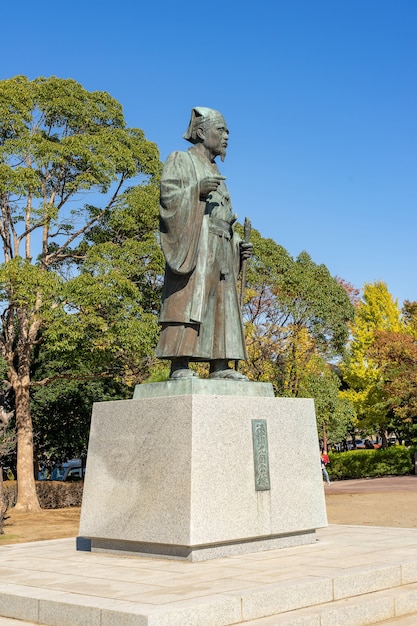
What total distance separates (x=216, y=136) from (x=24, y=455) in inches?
526

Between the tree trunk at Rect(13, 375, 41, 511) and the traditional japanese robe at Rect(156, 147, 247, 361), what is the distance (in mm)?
12713

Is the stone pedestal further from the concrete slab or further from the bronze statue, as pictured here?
the bronze statue

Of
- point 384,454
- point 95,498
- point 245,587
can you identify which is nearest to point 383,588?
point 245,587

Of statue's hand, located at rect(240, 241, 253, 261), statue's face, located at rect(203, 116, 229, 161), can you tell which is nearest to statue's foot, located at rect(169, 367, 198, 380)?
statue's hand, located at rect(240, 241, 253, 261)

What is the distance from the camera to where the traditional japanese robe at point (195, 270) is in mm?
6461

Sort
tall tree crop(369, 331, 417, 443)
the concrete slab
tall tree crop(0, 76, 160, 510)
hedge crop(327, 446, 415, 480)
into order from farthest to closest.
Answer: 1. hedge crop(327, 446, 415, 480)
2. tall tree crop(369, 331, 417, 443)
3. tall tree crop(0, 76, 160, 510)
4. the concrete slab

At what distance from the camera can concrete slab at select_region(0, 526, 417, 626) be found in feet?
13.9

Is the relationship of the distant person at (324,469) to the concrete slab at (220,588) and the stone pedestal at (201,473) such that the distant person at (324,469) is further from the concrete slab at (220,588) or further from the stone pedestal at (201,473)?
the concrete slab at (220,588)

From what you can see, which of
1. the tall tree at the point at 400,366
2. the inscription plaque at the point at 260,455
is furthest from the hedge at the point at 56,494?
the inscription plaque at the point at 260,455

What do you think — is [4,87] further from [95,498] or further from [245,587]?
[245,587]

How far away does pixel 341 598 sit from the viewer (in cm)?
483

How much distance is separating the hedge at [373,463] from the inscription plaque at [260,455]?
23.1m

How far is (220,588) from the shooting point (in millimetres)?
4629

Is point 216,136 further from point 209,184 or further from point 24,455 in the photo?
point 24,455
